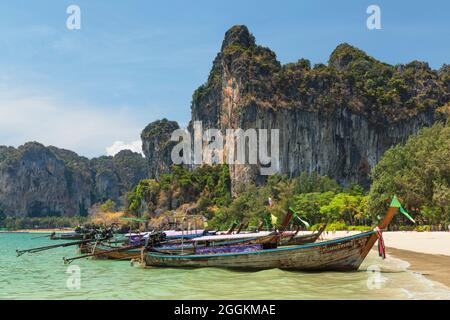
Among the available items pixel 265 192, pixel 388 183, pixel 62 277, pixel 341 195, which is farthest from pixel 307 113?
pixel 62 277

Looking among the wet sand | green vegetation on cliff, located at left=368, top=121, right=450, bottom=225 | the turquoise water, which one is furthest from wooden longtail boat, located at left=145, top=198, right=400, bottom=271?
green vegetation on cliff, located at left=368, top=121, right=450, bottom=225

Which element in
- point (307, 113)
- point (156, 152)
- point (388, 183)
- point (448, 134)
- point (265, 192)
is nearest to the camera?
point (448, 134)

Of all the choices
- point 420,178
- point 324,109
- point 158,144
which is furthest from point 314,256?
point 158,144

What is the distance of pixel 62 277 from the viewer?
20500 mm

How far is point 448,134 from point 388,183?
8.32 meters

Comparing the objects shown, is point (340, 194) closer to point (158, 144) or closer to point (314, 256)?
point (314, 256)

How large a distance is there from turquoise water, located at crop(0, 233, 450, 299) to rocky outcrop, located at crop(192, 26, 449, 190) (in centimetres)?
8089

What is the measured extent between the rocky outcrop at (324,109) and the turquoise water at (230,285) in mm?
80890

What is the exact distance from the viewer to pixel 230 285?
15516 millimetres

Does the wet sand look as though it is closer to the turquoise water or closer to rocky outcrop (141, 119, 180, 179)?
the turquoise water

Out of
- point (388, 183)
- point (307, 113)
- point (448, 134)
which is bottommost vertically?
point (388, 183)

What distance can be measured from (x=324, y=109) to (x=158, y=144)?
255 ft
